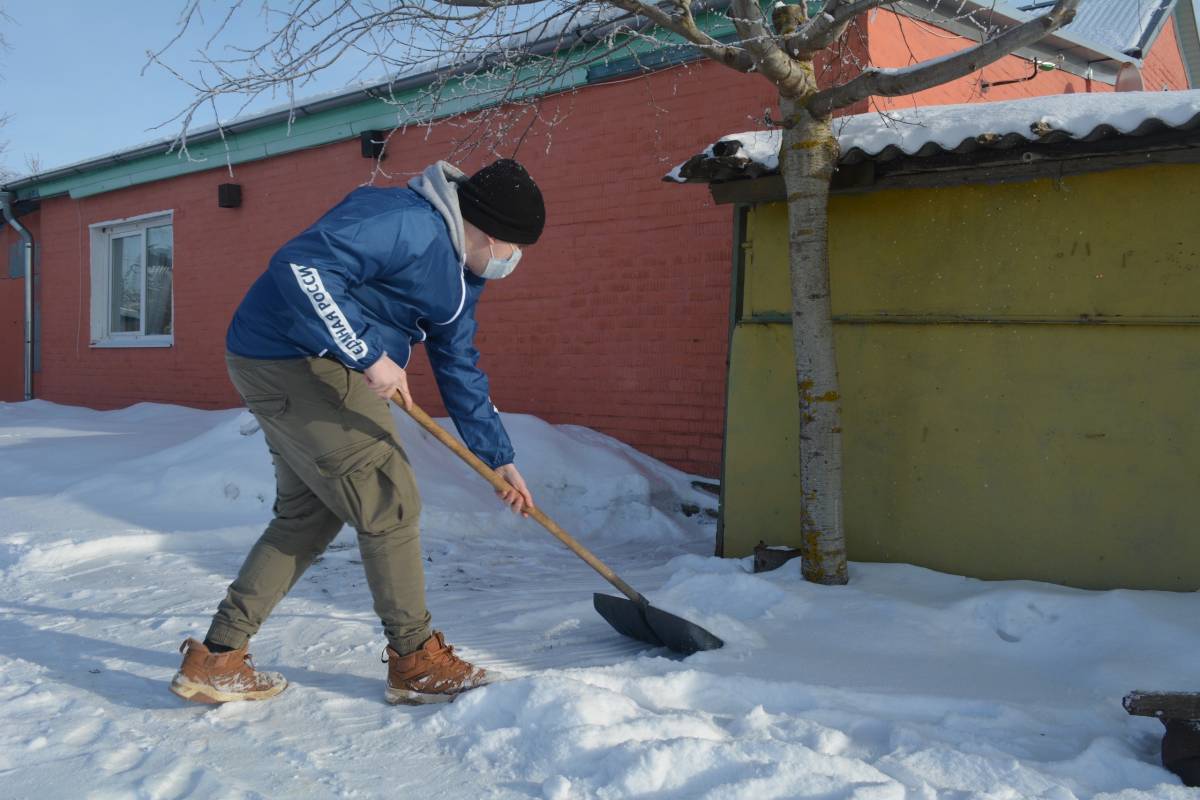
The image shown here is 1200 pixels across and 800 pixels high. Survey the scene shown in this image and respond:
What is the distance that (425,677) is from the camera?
2807 millimetres

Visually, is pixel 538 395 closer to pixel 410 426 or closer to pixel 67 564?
pixel 410 426

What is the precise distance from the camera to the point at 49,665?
10.7 feet

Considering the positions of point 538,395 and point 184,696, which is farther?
point 538,395

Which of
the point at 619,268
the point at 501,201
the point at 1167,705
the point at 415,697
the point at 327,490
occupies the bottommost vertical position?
the point at 415,697

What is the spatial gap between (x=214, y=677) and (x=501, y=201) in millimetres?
1595

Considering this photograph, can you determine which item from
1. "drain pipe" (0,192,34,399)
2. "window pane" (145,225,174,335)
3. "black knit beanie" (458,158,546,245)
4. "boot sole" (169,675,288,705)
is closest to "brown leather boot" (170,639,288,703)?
"boot sole" (169,675,288,705)

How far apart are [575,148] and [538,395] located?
1878 millimetres

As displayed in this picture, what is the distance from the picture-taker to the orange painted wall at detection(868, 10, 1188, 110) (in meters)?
6.39

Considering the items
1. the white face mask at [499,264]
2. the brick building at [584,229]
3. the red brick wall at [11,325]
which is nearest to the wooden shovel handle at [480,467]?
the white face mask at [499,264]

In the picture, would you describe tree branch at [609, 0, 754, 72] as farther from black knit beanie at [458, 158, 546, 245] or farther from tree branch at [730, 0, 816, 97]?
black knit beanie at [458, 158, 546, 245]

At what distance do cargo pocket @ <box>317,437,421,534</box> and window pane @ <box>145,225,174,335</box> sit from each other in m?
9.28

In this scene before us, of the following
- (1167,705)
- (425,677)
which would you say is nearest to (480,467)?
(425,677)

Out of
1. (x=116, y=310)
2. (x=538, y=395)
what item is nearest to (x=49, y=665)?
(x=538, y=395)

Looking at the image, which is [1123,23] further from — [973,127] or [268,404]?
[268,404]
